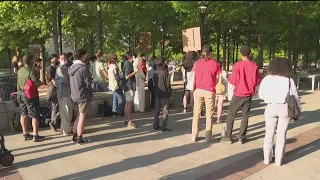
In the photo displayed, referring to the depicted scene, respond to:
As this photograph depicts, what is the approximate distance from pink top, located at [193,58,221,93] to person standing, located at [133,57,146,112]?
2.24 m

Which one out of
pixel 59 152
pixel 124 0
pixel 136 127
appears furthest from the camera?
pixel 136 127

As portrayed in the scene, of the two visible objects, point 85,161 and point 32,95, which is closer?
point 85,161

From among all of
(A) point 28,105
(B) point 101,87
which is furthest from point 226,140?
(B) point 101,87

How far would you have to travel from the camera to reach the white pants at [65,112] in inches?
277

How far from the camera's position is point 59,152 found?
6051 mm

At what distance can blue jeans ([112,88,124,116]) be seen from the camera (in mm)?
8445

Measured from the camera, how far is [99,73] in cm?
1016

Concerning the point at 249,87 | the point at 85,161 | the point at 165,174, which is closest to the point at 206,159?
the point at 165,174

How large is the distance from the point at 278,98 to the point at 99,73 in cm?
617

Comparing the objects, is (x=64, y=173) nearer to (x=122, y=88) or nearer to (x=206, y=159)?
(x=206, y=159)

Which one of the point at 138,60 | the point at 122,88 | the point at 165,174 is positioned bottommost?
the point at 165,174

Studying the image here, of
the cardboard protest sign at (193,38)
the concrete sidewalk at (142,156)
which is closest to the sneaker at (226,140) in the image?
the concrete sidewalk at (142,156)

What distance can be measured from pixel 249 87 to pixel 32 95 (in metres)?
3.98

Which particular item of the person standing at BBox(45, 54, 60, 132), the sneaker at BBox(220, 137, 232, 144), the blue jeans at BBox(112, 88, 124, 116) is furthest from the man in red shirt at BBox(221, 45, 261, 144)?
the person standing at BBox(45, 54, 60, 132)
